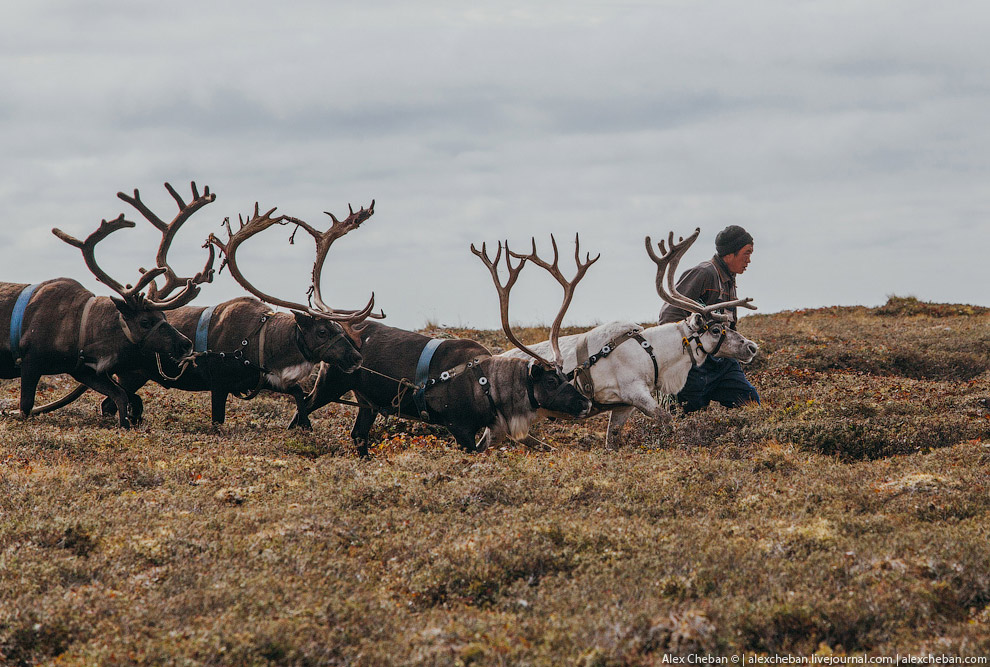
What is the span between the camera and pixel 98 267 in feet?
39.8

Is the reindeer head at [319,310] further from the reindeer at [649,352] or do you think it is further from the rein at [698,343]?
the rein at [698,343]

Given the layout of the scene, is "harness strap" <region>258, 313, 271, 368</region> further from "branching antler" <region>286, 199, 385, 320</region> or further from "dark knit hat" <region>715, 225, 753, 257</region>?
"dark knit hat" <region>715, 225, 753, 257</region>

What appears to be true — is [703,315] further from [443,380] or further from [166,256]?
[166,256]

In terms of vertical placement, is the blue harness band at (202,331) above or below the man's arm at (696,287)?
below

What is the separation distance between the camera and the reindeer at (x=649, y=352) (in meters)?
11.3

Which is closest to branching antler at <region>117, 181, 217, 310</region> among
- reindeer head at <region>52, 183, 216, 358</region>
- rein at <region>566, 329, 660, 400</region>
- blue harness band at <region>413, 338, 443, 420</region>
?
reindeer head at <region>52, 183, 216, 358</region>

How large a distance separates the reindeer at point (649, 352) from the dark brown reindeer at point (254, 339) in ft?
8.35

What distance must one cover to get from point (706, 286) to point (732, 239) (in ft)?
2.39

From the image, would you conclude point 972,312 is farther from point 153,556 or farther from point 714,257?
point 153,556

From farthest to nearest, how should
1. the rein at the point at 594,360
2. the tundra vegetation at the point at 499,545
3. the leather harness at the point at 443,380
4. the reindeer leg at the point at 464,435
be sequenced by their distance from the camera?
the rein at the point at 594,360 → the leather harness at the point at 443,380 → the reindeer leg at the point at 464,435 → the tundra vegetation at the point at 499,545

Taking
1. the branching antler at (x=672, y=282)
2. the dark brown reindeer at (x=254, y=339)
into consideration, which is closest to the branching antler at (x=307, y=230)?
the dark brown reindeer at (x=254, y=339)

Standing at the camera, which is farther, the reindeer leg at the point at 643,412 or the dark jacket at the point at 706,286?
the dark jacket at the point at 706,286

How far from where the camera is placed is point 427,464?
914 centimetres

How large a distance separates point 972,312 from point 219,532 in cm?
2253
